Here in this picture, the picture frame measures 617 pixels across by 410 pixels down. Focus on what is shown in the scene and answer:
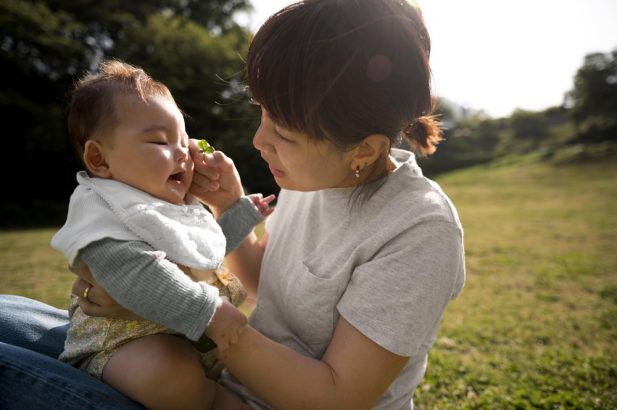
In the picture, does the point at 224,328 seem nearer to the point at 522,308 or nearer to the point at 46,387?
the point at 46,387

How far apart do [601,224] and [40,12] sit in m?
18.5

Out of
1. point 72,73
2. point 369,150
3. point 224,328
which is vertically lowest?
point 72,73

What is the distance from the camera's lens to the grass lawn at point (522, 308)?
2.69m

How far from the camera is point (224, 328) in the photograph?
4.01 feet

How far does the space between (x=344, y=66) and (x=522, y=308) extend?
162 inches

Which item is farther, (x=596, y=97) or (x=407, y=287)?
(x=596, y=97)

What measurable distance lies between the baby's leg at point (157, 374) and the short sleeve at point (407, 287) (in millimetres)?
483

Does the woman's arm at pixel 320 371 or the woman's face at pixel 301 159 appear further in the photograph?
the woman's face at pixel 301 159

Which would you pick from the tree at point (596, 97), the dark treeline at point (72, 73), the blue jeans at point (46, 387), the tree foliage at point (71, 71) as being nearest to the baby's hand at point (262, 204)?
the blue jeans at point (46, 387)

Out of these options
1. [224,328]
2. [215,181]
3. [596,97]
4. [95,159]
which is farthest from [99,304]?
[596,97]

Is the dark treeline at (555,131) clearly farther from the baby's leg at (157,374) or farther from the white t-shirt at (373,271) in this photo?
the baby's leg at (157,374)

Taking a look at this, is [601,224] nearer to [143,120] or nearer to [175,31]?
[143,120]

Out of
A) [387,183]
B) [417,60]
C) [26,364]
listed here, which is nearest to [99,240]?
[26,364]

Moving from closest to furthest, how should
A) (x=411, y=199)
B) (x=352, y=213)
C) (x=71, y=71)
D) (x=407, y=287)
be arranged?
(x=407, y=287) → (x=411, y=199) → (x=352, y=213) → (x=71, y=71)
